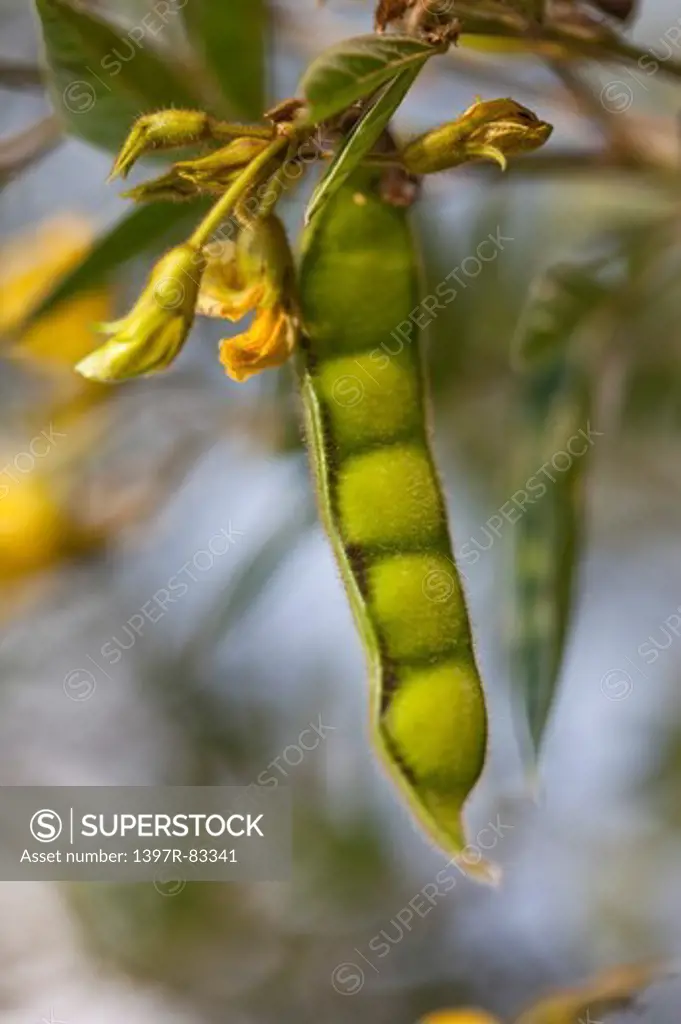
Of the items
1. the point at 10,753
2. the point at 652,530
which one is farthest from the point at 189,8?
the point at 10,753

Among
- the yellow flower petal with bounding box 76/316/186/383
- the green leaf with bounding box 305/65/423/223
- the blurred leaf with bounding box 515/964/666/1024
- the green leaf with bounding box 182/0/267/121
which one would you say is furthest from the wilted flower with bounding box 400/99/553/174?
the blurred leaf with bounding box 515/964/666/1024

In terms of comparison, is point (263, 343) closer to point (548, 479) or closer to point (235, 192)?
point (235, 192)

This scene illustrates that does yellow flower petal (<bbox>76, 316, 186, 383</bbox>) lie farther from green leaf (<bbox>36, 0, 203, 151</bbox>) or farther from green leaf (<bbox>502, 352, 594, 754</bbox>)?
green leaf (<bbox>502, 352, 594, 754</bbox>)

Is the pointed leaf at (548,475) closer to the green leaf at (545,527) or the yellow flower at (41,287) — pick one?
the green leaf at (545,527)

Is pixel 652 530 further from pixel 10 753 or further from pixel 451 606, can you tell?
pixel 451 606

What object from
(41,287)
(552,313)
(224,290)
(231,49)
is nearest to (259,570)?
(41,287)
